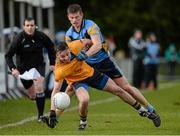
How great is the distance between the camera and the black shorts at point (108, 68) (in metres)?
15.7

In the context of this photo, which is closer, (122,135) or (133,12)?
(122,135)

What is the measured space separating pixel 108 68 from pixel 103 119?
220cm

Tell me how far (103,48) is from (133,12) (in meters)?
46.3

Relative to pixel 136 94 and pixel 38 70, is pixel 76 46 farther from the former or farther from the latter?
pixel 38 70

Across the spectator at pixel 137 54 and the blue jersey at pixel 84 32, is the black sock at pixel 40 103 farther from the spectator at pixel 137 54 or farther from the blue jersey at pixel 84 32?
the spectator at pixel 137 54

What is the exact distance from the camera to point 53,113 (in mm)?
15109

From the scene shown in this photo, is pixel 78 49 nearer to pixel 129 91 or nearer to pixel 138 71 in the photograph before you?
pixel 129 91

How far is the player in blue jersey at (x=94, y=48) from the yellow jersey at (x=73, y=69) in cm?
13

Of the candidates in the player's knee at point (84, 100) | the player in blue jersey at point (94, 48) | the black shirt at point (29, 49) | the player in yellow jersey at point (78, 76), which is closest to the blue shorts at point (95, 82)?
the player in yellow jersey at point (78, 76)

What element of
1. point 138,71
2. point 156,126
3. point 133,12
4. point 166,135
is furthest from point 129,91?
point 133,12

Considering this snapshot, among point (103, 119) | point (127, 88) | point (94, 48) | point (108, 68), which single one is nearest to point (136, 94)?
point (127, 88)

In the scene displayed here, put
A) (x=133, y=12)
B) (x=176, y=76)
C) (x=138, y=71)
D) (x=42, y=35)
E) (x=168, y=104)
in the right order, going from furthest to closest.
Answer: (x=133, y=12)
(x=176, y=76)
(x=138, y=71)
(x=168, y=104)
(x=42, y=35)

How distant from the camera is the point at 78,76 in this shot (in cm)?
1480

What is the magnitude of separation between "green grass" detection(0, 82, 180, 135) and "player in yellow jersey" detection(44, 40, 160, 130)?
494mm
